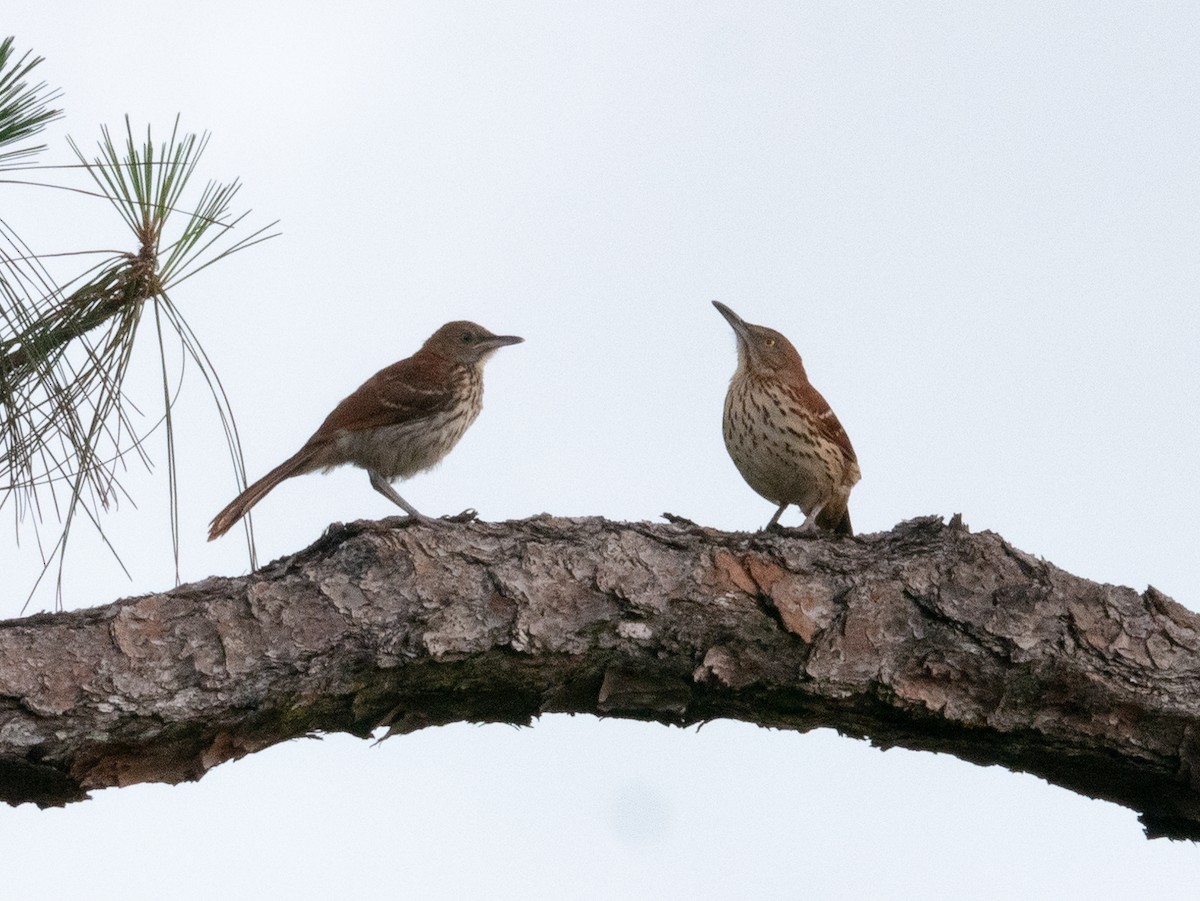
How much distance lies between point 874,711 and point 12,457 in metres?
2.47

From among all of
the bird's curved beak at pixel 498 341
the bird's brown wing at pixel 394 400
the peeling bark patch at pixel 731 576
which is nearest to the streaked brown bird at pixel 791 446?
the bird's curved beak at pixel 498 341

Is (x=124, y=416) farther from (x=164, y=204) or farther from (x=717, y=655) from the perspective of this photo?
(x=717, y=655)

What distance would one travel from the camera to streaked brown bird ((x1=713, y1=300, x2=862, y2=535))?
6207 mm

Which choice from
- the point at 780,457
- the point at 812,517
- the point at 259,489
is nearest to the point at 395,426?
the point at 259,489

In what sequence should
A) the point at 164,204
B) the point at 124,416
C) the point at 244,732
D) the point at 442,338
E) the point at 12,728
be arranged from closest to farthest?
the point at 12,728, the point at 244,732, the point at 164,204, the point at 124,416, the point at 442,338

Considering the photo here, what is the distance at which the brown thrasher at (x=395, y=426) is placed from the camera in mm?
5922

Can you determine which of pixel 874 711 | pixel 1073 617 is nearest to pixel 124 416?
pixel 874 711

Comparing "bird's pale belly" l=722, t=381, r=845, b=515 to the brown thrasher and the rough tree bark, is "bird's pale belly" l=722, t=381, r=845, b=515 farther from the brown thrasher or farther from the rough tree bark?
the rough tree bark

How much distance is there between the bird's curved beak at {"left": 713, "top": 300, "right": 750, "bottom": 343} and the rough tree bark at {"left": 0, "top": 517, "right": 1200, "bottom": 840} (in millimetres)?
3620

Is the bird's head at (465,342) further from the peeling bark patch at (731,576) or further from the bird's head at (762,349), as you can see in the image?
the peeling bark patch at (731,576)

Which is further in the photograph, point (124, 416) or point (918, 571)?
point (124, 416)

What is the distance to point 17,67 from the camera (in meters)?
3.42

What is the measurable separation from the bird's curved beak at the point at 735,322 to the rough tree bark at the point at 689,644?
362cm

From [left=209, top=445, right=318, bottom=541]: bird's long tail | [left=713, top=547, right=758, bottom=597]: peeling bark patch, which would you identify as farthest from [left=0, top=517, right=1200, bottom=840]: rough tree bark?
[left=209, top=445, right=318, bottom=541]: bird's long tail
